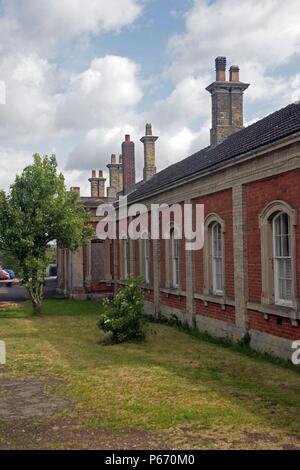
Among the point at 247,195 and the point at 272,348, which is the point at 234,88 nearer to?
the point at 247,195

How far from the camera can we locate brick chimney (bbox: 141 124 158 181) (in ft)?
96.4

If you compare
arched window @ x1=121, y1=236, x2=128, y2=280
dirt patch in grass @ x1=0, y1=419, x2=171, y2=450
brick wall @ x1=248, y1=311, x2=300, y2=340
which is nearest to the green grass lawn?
dirt patch in grass @ x1=0, y1=419, x2=171, y2=450

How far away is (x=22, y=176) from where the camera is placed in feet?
67.0

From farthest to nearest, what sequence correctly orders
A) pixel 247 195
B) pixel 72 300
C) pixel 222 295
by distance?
pixel 72 300, pixel 222 295, pixel 247 195

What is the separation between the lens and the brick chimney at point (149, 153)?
29375mm

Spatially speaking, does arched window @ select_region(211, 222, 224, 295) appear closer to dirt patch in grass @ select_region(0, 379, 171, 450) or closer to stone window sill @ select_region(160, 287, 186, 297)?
stone window sill @ select_region(160, 287, 186, 297)

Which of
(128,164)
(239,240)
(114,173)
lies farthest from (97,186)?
(239,240)

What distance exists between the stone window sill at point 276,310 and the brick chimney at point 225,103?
31.3 feet

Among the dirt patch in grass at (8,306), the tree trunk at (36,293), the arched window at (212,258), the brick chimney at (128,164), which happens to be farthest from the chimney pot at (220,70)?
the dirt patch in grass at (8,306)

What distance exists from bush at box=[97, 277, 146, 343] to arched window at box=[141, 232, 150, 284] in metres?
7.71

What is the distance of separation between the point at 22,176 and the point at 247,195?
10422mm

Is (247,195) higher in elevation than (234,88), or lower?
lower

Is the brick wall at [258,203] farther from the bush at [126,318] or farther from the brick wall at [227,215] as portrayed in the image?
the bush at [126,318]
